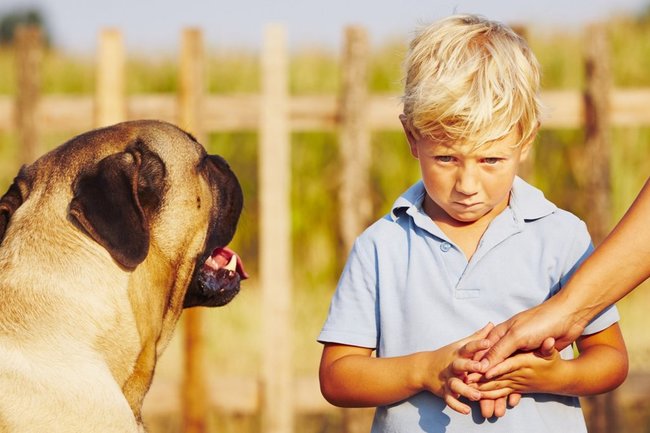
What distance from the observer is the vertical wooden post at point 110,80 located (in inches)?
273

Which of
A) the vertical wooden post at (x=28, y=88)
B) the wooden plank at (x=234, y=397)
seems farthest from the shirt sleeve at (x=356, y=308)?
the vertical wooden post at (x=28, y=88)

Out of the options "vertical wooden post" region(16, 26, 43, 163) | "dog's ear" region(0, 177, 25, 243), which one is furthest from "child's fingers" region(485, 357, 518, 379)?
"vertical wooden post" region(16, 26, 43, 163)

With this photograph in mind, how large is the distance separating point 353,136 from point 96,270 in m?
3.67

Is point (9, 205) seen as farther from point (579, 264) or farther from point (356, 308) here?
point (579, 264)

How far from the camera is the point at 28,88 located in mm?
7207

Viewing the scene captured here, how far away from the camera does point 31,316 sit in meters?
3.18

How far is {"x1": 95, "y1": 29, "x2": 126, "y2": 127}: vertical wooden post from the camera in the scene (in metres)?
6.94

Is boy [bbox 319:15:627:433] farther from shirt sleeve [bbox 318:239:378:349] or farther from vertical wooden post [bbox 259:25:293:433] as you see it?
vertical wooden post [bbox 259:25:293:433]

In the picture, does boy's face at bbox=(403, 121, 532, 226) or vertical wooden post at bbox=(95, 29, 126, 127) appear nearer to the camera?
boy's face at bbox=(403, 121, 532, 226)

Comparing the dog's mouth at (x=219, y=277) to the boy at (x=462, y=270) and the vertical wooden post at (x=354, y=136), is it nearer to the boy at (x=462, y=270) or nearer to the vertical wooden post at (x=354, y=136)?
the boy at (x=462, y=270)

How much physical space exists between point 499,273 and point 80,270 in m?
1.33

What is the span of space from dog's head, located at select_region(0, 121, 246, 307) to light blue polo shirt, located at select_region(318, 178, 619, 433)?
72 cm

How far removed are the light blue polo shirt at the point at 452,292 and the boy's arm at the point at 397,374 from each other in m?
0.06

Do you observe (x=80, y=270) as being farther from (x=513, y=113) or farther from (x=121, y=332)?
(x=513, y=113)
